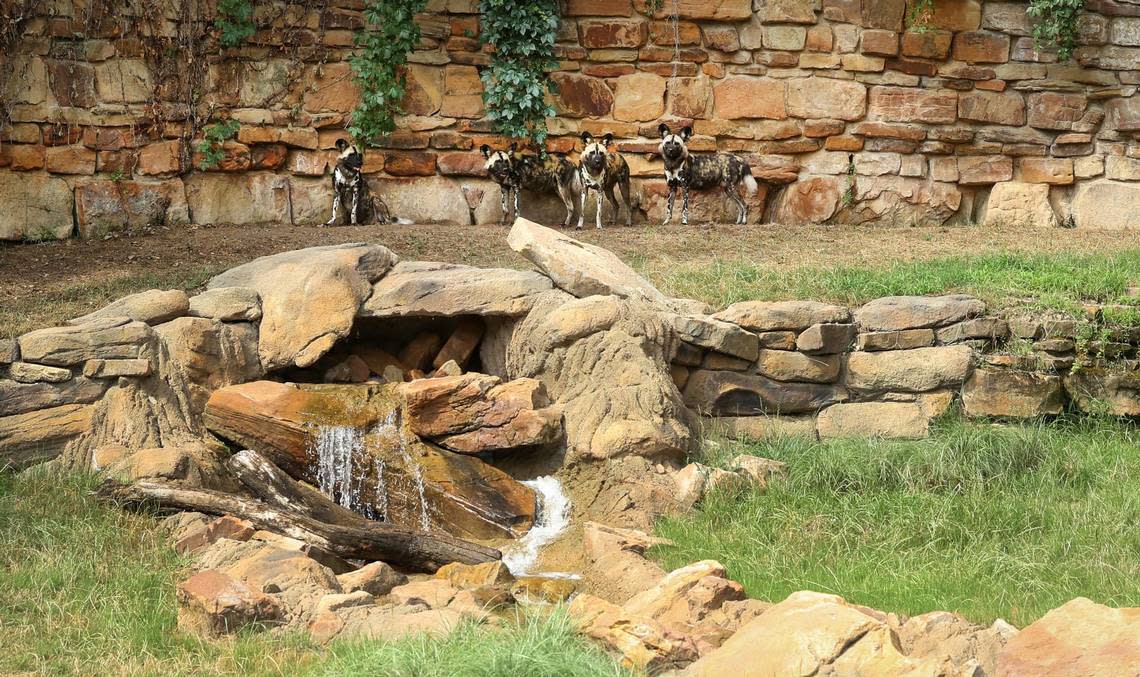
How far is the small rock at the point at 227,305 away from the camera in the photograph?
7.69 meters

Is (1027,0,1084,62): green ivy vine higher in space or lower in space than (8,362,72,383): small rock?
higher

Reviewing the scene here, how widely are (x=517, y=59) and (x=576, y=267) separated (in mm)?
5293

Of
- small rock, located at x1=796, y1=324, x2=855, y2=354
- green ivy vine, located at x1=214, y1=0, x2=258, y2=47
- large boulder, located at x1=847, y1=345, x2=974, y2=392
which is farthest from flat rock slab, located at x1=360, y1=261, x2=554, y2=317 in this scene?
green ivy vine, located at x1=214, y1=0, x2=258, y2=47

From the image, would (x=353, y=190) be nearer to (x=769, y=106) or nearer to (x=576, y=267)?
(x=769, y=106)

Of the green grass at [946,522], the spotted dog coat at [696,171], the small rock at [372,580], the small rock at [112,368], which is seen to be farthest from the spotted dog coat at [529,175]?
the small rock at [372,580]

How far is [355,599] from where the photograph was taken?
5.09 metres

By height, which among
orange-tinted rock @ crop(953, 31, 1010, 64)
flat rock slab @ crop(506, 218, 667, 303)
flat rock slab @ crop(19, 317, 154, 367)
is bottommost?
flat rock slab @ crop(19, 317, 154, 367)

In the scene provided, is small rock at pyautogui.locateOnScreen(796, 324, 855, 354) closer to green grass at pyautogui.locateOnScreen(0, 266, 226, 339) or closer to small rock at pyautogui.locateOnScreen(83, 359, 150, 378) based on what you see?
small rock at pyautogui.locateOnScreen(83, 359, 150, 378)

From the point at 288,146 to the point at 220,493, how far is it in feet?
22.1

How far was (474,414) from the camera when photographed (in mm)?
7234

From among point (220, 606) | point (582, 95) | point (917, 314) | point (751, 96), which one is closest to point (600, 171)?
point (582, 95)

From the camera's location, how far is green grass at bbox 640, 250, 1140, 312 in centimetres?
851

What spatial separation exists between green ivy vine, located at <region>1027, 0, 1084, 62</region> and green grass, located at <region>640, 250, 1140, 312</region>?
3924mm

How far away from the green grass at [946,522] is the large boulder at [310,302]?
2564mm
